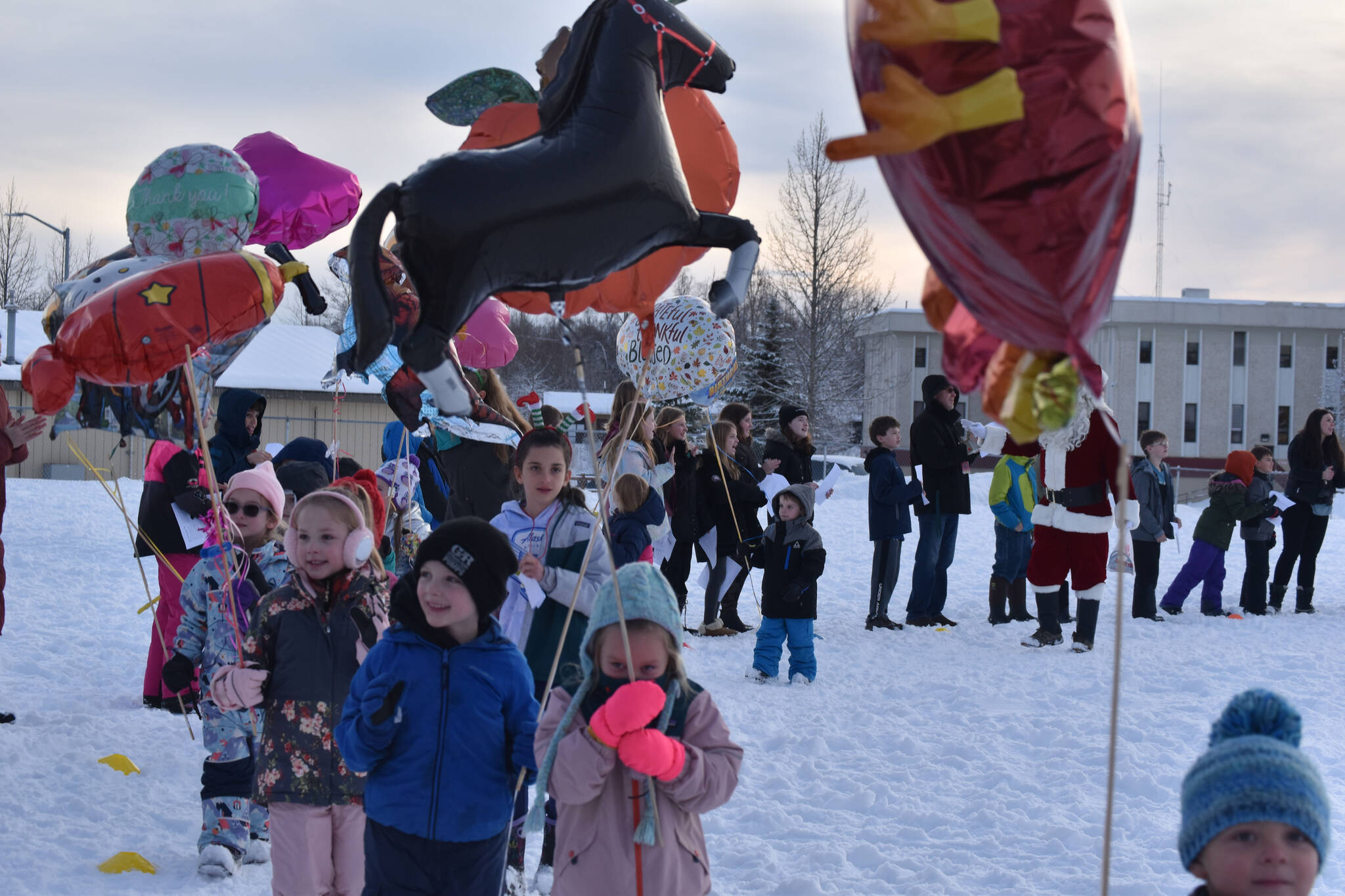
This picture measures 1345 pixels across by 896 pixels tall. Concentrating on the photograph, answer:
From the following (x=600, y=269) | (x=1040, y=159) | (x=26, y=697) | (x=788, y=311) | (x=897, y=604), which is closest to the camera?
(x=1040, y=159)

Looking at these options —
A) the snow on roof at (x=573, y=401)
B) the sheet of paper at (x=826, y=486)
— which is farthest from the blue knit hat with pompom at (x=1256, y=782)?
the snow on roof at (x=573, y=401)

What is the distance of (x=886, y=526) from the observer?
9.07 m

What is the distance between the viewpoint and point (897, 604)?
10461 millimetres

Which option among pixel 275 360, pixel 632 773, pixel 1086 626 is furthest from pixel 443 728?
pixel 275 360

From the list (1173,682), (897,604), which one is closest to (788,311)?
(897,604)

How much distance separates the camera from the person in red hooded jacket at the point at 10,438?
5.28 m

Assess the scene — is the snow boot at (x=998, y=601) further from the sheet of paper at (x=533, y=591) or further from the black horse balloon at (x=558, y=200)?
the black horse balloon at (x=558, y=200)

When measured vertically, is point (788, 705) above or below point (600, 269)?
below

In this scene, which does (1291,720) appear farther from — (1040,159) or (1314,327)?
(1314,327)

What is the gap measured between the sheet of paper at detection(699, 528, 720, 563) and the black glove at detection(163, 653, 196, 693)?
5.29m

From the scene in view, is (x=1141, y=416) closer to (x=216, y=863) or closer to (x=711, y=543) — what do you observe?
(x=711, y=543)

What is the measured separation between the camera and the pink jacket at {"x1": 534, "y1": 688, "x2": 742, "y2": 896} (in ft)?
8.85

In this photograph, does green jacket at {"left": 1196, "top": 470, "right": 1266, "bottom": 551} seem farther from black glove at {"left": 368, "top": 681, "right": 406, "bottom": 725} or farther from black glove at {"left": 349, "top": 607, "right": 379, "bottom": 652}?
black glove at {"left": 368, "top": 681, "right": 406, "bottom": 725}

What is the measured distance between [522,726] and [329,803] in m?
0.78
